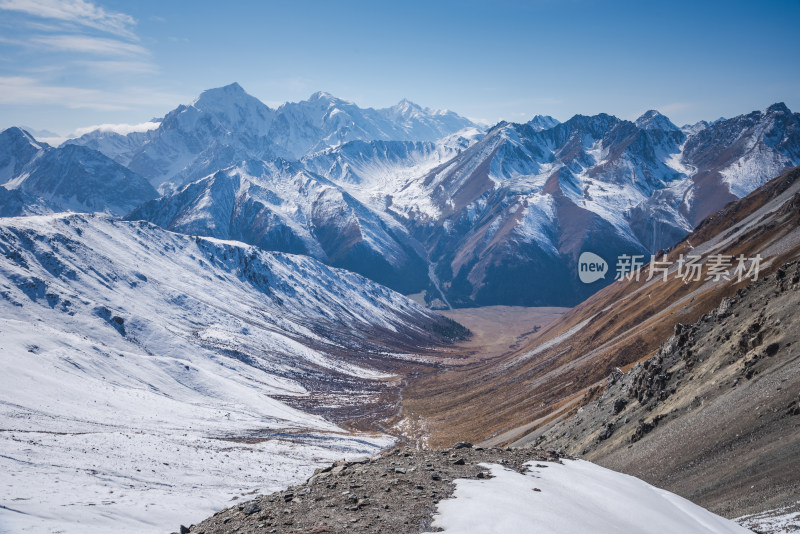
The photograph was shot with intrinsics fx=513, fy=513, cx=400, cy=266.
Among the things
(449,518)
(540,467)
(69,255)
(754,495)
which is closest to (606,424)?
(754,495)

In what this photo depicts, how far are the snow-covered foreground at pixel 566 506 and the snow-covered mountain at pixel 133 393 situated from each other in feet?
80.4

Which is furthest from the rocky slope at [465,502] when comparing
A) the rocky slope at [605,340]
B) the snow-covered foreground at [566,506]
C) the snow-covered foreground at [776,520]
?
the rocky slope at [605,340]

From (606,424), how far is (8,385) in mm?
86410

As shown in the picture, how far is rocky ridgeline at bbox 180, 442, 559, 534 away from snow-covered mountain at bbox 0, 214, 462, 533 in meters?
15.1

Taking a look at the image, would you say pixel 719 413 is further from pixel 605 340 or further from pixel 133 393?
pixel 133 393

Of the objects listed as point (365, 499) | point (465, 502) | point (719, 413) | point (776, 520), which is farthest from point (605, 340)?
point (365, 499)

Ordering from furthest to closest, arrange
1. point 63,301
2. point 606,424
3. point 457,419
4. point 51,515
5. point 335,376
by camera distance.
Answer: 1. point 335,376
2. point 63,301
3. point 457,419
4. point 606,424
5. point 51,515

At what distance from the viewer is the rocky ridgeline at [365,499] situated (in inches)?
816

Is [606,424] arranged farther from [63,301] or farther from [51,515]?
[63,301]

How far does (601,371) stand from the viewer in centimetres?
10356

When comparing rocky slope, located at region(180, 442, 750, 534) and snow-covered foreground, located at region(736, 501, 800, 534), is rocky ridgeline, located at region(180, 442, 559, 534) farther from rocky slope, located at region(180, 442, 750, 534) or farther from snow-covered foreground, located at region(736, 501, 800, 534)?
snow-covered foreground, located at region(736, 501, 800, 534)

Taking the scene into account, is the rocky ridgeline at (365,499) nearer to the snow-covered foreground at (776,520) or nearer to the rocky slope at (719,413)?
the snow-covered foreground at (776,520)

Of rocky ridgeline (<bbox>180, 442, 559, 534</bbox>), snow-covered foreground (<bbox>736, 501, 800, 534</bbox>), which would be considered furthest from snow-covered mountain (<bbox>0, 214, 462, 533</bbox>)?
snow-covered foreground (<bbox>736, 501, 800, 534</bbox>)

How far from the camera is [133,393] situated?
327 feet
